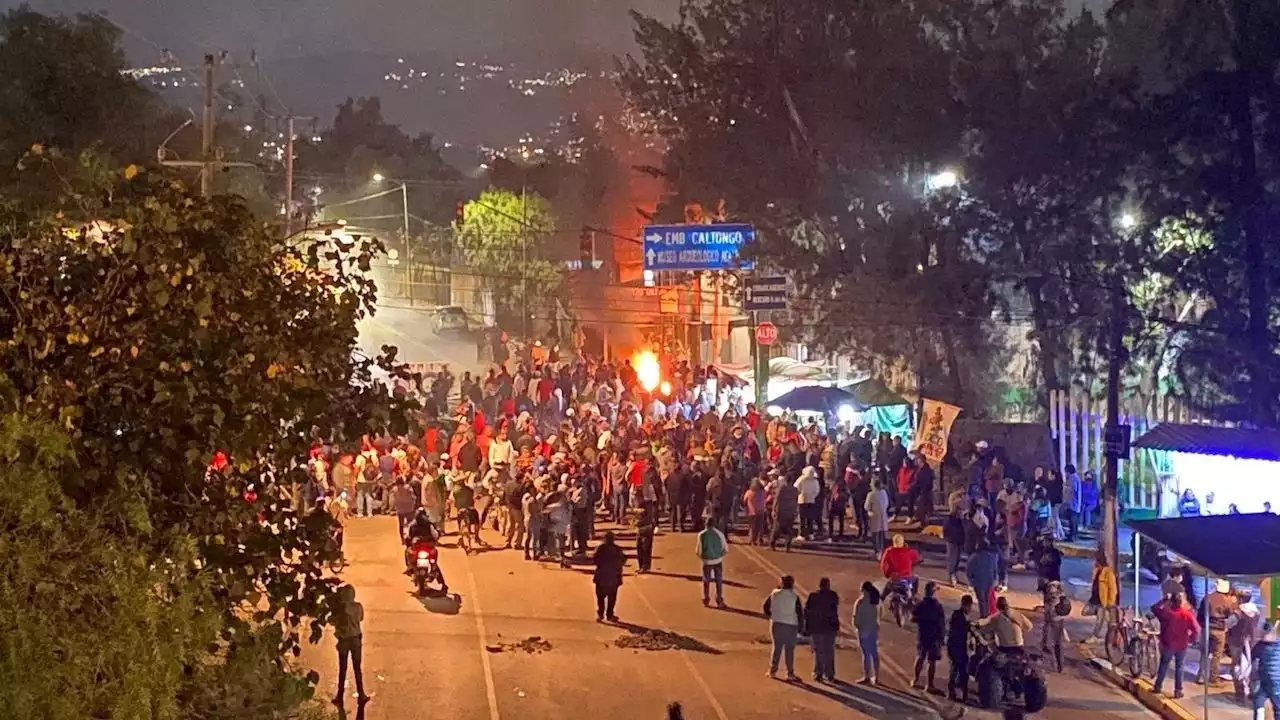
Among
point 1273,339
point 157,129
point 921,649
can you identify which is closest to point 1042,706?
point 921,649

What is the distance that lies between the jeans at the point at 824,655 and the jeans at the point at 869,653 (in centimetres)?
35

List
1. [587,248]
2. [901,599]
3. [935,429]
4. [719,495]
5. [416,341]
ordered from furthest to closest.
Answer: [416,341] → [587,248] → [935,429] → [719,495] → [901,599]

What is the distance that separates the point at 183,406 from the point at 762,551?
1822 cm

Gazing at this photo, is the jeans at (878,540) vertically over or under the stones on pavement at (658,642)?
over

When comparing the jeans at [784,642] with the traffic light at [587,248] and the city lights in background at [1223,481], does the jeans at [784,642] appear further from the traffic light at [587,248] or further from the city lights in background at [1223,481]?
the traffic light at [587,248]

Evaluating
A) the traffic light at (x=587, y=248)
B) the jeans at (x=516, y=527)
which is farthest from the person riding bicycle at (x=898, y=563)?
the traffic light at (x=587, y=248)

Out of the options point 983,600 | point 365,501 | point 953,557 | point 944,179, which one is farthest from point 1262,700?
point 944,179

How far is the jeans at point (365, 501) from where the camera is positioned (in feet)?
90.3

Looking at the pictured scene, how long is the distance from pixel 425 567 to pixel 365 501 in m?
8.29

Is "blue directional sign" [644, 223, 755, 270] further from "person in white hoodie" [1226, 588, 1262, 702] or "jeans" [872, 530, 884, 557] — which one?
"person in white hoodie" [1226, 588, 1262, 702]

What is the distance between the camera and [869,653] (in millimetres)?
15508

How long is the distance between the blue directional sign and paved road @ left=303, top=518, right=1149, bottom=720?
1278 cm

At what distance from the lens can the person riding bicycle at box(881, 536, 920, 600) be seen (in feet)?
58.0

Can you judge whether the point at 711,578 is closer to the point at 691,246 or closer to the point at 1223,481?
the point at 1223,481
